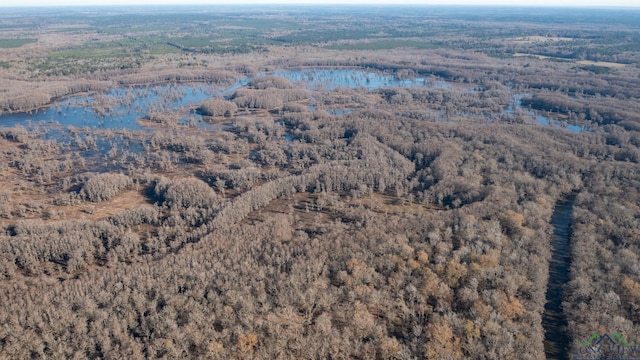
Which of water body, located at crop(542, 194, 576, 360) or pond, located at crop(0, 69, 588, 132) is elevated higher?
pond, located at crop(0, 69, 588, 132)

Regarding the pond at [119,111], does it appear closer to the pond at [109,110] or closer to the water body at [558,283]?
the pond at [109,110]

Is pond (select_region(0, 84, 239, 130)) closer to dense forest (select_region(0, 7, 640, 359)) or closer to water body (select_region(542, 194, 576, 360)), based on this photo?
dense forest (select_region(0, 7, 640, 359))

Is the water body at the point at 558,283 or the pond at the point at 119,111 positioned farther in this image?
the pond at the point at 119,111

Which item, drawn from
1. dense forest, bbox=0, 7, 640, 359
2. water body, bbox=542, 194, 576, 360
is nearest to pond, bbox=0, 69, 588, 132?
dense forest, bbox=0, 7, 640, 359

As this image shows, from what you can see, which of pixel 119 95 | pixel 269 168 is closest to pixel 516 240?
pixel 269 168

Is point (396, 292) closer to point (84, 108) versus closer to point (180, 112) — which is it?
point (180, 112)

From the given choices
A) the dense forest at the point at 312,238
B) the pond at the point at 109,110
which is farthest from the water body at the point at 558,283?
the pond at the point at 109,110

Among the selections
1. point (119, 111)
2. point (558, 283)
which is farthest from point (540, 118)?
point (119, 111)

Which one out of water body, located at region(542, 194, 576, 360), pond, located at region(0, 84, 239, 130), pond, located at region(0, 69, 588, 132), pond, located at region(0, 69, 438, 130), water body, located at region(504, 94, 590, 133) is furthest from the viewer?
pond, located at region(0, 84, 239, 130)
